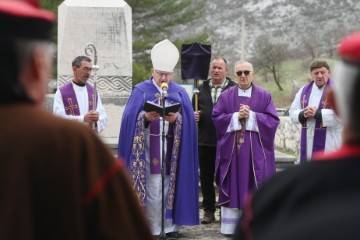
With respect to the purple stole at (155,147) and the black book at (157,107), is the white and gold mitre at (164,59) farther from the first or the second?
the black book at (157,107)

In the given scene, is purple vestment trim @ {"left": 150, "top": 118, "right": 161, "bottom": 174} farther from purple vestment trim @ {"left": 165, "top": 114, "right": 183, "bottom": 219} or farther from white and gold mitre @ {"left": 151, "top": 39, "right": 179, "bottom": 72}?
white and gold mitre @ {"left": 151, "top": 39, "right": 179, "bottom": 72}

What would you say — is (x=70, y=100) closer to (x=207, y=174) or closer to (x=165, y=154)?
(x=165, y=154)

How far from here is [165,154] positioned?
8625 mm

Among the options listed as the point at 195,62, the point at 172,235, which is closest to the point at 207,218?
the point at 172,235

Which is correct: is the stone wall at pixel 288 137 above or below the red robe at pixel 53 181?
below

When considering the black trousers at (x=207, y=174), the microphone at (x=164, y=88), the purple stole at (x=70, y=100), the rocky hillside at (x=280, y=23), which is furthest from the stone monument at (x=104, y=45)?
the rocky hillside at (x=280, y=23)

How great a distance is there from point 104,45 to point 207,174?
10.8ft

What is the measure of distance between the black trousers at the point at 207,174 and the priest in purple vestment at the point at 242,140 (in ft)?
2.47

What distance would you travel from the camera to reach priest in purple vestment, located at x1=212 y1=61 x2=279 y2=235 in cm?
879

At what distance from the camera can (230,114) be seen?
8.78 meters

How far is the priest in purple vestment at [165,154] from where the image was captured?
Answer: 844cm

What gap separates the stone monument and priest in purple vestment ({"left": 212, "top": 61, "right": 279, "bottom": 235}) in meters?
3.34

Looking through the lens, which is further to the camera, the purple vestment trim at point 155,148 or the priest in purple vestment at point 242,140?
the priest in purple vestment at point 242,140

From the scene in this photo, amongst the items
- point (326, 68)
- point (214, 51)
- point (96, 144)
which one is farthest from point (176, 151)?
point (214, 51)
